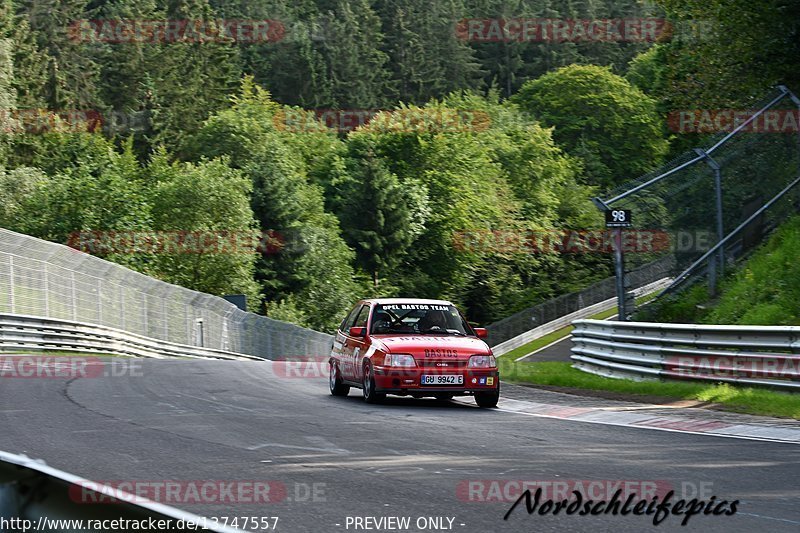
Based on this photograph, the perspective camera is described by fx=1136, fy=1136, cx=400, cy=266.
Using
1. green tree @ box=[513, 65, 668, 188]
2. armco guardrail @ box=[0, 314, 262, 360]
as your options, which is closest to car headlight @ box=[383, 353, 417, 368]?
armco guardrail @ box=[0, 314, 262, 360]

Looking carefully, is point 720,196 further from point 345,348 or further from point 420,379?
point 420,379

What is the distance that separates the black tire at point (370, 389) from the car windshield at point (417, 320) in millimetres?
806

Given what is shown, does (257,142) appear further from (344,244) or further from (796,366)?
(796,366)

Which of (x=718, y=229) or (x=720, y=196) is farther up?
(x=720, y=196)

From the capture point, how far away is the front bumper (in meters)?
14.8

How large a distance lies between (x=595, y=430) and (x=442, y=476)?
3846 millimetres

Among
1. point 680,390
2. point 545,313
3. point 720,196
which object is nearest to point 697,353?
point 680,390

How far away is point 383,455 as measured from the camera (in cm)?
963

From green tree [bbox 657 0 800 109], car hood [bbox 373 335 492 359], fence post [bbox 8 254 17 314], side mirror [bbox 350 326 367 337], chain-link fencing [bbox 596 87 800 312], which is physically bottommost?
car hood [bbox 373 335 492 359]

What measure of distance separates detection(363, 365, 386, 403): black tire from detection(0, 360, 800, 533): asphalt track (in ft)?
0.68

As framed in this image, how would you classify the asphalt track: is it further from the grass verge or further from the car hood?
the grass verge

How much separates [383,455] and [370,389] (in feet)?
18.2

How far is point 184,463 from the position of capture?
9.05 m

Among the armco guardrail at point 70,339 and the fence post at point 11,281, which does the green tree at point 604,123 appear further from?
the fence post at point 11,281
